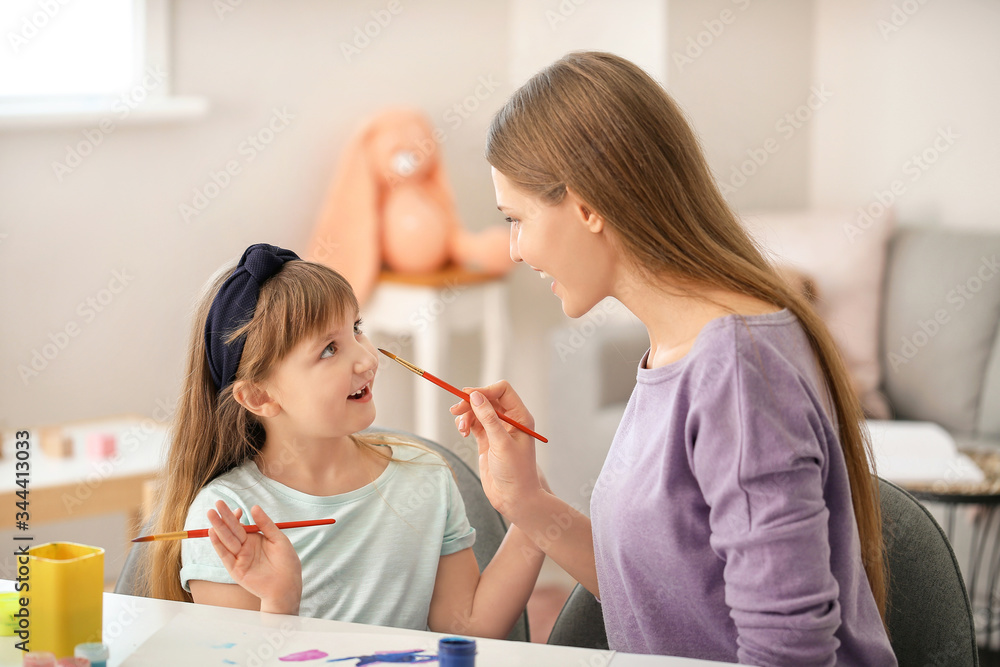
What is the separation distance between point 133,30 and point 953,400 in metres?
2.47

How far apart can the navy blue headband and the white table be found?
31cm

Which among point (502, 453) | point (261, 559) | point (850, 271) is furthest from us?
point (850, 271)

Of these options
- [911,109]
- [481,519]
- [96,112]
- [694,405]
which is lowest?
[481,519]

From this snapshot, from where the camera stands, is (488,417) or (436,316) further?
(436,316)

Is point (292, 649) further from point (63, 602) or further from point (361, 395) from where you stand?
point (361, 395)

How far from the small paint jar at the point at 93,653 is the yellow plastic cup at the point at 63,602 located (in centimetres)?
3

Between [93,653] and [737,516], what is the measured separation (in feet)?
1.95

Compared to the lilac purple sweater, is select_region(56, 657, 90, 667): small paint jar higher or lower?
lower

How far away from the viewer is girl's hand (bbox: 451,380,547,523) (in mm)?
1151

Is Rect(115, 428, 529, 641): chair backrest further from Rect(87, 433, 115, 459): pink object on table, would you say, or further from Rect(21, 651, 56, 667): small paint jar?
Rect(87, 433, 115, 459): pink object on table

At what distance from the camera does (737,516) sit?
2.88 ft

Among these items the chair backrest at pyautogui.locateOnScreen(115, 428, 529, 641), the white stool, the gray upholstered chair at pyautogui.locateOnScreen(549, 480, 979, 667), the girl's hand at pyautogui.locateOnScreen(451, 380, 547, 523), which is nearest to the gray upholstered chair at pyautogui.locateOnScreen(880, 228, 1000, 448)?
the white stool

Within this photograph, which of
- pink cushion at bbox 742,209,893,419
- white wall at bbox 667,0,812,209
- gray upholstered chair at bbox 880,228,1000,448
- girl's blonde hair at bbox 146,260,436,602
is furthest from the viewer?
white wall at bbox 667,0,812,209

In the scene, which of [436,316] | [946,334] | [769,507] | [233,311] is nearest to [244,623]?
[233,311]
